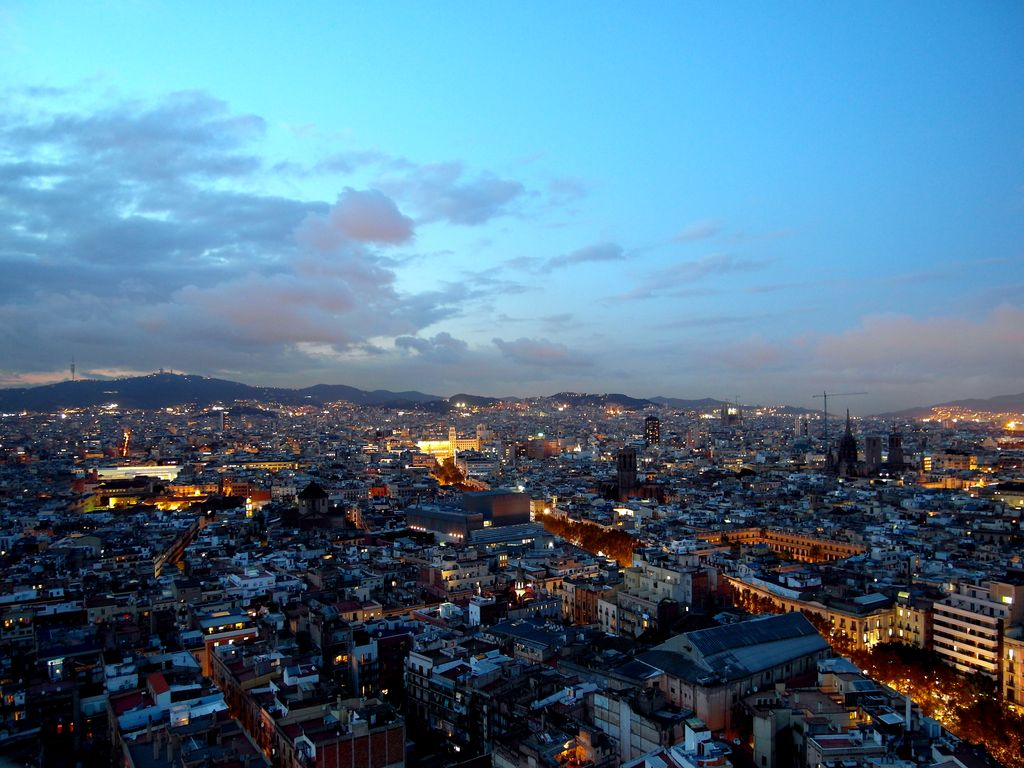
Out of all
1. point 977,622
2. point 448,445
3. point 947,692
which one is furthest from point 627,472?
point 448,445

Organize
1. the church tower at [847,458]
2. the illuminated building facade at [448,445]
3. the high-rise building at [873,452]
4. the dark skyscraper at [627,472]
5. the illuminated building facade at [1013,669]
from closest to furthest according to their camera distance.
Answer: the illuminated building facade at [1013,669] < the dark skyscraper at [627,472] < the church tower at [847,458] < the high-rise building at [873,452] < the illuminated building facade at [448,445]

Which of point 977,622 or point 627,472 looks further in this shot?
point 627,472

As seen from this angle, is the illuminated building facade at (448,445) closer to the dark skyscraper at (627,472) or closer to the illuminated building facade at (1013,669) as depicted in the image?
the dark skyscraper at (627,472)

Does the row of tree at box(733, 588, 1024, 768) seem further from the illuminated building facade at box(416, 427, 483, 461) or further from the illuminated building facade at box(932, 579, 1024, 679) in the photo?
the illuminated building facade at box(416, 427, 483, 461)

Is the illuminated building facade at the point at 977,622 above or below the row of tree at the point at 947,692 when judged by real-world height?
above

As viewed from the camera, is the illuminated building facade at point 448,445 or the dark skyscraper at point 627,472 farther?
the illuminated building facade at point 448,445

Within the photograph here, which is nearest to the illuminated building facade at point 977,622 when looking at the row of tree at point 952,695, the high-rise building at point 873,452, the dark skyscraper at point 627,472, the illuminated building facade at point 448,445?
the row of tree at point 952,695

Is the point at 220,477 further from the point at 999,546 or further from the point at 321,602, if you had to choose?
the point at 999,546

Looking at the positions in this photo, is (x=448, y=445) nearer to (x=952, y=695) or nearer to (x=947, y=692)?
(x=947, y=692)

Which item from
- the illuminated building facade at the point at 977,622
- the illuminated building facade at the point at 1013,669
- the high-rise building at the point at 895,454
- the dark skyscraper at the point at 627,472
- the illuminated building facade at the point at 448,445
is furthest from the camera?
the illuminated building facade at the point at 448,445

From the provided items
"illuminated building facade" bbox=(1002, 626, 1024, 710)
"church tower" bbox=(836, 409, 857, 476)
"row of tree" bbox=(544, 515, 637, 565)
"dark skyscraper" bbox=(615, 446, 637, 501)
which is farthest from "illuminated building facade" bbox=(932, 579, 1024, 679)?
"church tower" bbox=(836, 409, 857, 476)

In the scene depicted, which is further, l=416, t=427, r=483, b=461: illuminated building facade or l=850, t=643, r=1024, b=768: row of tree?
l=416, t=427, r=483, b=461: illuminated building facade

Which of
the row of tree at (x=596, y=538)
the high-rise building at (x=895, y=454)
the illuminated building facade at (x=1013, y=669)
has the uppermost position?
the high-rise building at (x=895, y=454)
